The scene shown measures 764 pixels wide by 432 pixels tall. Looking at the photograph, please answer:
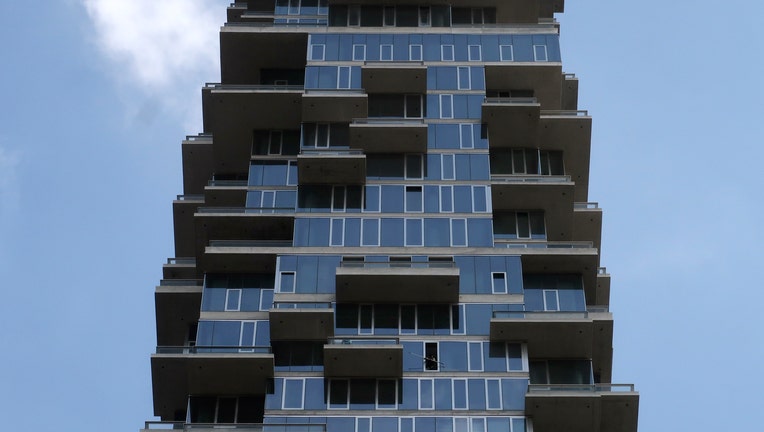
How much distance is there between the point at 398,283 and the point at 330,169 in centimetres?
952

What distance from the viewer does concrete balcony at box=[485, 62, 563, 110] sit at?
93.5 metres

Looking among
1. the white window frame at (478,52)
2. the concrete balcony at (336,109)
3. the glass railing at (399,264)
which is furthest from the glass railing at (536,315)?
the white window frame at (478,52)

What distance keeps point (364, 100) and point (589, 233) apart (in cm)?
1564

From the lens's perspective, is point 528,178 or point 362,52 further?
point 362,52

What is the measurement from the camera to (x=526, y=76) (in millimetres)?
93812

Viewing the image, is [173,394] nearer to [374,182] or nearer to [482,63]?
[374,182]

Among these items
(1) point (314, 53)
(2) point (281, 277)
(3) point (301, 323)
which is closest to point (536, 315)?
(3) point (301, 323)

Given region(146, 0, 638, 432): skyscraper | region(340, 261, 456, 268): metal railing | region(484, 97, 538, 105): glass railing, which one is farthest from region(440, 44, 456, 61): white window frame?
region(340, 261, 456, 268): metal railing

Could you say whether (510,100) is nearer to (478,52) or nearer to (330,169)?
(478,52)

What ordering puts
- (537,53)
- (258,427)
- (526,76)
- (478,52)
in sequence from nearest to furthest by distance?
(258,427), (526,76), (478,52), (537,53)

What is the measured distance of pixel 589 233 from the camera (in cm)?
9238

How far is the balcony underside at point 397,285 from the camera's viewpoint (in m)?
80.3

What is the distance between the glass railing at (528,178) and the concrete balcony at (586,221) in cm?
341

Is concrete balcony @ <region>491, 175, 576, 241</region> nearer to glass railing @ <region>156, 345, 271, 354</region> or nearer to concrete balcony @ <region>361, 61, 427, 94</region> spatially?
concrete balcony @ <region>361, 61, 427, 94</region>
